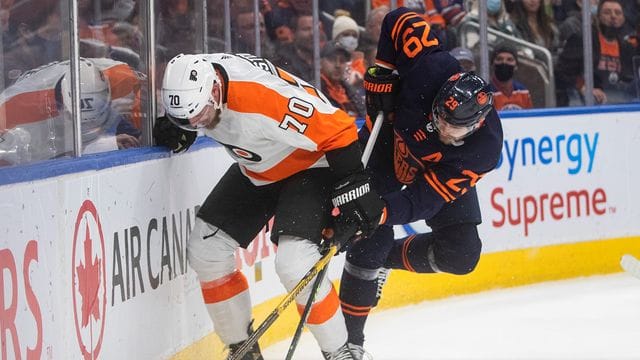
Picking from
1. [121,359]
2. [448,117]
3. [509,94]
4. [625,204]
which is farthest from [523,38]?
[121,359]

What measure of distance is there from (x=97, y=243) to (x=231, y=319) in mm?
745

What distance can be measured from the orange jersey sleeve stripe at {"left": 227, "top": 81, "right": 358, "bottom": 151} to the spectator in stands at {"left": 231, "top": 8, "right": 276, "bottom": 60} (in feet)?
5.01

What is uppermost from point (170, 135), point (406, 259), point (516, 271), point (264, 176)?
point (170, 135)

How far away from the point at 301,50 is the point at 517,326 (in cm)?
169

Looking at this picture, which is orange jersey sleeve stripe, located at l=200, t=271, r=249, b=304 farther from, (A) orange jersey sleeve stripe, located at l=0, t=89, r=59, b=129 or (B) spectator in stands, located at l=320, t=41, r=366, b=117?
(B) spectator in stands, located at l=320, t=41, r=366, b=117

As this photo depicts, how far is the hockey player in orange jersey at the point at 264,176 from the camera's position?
3.61m

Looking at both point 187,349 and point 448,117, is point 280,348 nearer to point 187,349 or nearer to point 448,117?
point 187,349

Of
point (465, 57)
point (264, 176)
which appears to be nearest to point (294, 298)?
point (264, 176)

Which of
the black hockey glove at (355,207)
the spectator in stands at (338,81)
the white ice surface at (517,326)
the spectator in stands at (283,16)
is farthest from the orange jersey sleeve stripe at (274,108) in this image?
the spectator in stands at (338,81)

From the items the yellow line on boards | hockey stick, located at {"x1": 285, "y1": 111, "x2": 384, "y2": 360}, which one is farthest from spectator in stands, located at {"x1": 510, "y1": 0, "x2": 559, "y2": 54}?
hockey stick, located at {"x1": 285, "y1": 111, "x2": 384, "y2": 360}

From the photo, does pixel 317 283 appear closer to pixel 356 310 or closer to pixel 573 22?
pixel 356 310

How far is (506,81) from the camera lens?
6.49 meters

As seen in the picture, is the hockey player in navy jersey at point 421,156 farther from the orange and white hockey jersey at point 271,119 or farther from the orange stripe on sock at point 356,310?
the orange and white hockey jersey at point 271,119

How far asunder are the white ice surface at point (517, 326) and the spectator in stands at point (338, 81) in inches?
41.9
